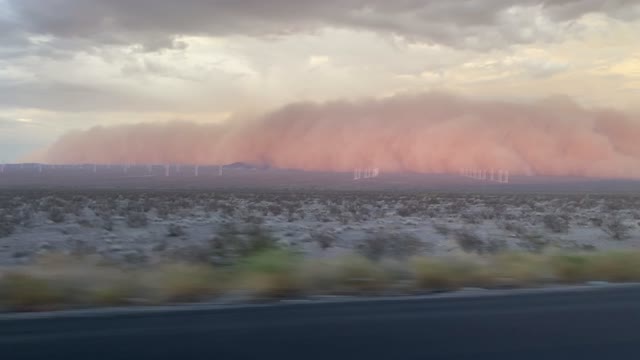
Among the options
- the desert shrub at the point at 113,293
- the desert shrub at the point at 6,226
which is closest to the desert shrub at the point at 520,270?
the desert shrub at the point at 113,293

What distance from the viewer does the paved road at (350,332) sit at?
9812 millimetres

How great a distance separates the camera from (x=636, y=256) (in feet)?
67.4

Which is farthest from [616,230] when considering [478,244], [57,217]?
[57,217]

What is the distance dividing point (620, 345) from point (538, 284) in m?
7.45

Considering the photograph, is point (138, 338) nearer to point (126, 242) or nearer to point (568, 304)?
point (568, 304)

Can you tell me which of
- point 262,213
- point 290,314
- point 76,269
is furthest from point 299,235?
point 290,314

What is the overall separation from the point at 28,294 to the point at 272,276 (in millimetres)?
4514

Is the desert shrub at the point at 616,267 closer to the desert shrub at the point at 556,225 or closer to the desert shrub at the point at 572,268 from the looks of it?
the desert shrub at the point at 572,268

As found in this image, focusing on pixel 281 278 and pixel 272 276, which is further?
pixel 272 276

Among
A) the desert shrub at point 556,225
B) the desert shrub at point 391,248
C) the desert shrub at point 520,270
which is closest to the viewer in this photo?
the desert shrub at point 520,270

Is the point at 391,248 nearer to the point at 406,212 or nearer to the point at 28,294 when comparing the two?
the point at 28,294

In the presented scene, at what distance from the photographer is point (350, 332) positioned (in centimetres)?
1123

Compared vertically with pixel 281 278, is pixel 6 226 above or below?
below

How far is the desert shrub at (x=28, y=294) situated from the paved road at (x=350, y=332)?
4.91 feet
